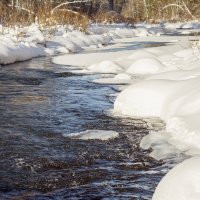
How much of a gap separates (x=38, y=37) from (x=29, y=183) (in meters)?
11.7

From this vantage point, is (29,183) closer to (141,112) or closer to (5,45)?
(141,112)

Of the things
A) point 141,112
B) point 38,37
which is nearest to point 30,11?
point 38,37

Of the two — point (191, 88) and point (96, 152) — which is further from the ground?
point (191, 88)

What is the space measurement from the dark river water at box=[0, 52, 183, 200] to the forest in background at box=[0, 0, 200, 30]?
4119mm

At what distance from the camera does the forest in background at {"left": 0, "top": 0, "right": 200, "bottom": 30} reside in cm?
1834

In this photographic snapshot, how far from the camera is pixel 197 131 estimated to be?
467 centimetres

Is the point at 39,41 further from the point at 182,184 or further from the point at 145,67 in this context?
the point at 182,184

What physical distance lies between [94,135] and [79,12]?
24.1m

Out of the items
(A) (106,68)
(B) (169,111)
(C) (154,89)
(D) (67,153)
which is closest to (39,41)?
(A) (106,68)

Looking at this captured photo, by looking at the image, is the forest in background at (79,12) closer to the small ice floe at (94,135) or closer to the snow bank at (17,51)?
the snow bank at (17,51)

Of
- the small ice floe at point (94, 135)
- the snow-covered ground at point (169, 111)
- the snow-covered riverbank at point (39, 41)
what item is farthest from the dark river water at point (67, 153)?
the snow-covered riverbank at point (39, 41)

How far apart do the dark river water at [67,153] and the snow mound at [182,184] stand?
0.44 metres

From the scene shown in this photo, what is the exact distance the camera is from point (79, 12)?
28.5m

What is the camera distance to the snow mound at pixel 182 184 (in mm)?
2893
